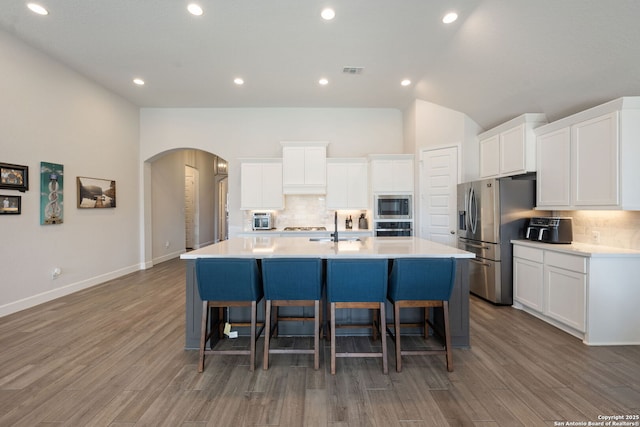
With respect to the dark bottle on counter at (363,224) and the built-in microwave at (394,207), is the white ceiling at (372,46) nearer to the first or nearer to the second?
the built-in microwave at (394,207)

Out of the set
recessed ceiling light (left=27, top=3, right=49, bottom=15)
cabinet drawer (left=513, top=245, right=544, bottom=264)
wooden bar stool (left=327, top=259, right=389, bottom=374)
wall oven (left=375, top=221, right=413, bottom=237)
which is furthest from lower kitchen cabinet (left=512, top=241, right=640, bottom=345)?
recessed ceiling light (left=27, top=3, right=49, bottom=15)

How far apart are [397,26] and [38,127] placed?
484 centimetres

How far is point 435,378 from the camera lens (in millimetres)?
2068

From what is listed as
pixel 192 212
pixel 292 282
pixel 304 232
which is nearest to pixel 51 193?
pixel 304 232

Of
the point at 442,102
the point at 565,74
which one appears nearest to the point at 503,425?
the point at 565,74

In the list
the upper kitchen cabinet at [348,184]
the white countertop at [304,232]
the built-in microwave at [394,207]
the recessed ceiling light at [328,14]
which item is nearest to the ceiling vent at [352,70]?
the recessed ceiling light at [328,14]

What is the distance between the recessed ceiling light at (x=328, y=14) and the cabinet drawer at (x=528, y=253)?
11.6ft

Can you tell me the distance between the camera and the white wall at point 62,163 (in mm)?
3369

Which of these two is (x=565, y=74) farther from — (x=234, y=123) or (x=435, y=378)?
(x=234, y=123)

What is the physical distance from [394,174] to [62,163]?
5.34 metres

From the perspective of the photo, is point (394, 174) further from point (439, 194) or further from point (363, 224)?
point (363, 224)

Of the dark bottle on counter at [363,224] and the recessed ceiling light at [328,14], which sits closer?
the recessed ceiling light at [328,14]

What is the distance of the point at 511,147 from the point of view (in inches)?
147

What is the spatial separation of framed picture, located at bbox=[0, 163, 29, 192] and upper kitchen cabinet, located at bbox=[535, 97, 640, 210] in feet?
21.4
